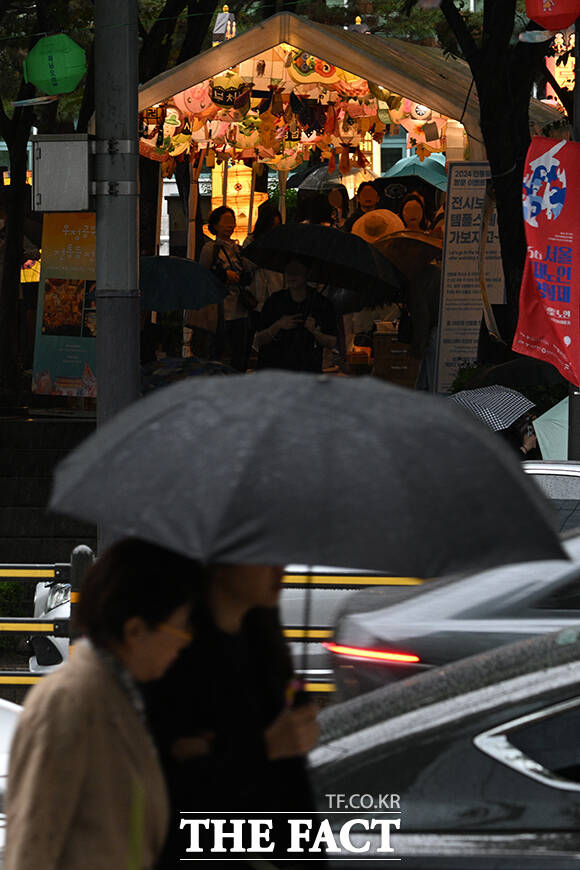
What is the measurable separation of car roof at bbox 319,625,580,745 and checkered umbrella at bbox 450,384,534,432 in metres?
6.09

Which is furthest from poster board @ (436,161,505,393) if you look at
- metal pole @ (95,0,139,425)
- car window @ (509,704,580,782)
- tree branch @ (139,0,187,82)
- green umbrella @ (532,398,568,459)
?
car window @ (509,704,580,782)

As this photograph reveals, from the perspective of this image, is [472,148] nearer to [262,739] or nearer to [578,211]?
[578,211]

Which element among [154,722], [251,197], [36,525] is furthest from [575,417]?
[251,197]

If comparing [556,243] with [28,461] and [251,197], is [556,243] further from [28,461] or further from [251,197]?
[251,197]

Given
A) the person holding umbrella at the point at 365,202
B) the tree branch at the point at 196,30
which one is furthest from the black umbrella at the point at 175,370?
the person holding umbrella at the point at 365,202

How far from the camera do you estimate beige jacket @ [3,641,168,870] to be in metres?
2.31

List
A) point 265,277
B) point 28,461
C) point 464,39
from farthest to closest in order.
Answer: point 265,277, point 28,461, point 464,39

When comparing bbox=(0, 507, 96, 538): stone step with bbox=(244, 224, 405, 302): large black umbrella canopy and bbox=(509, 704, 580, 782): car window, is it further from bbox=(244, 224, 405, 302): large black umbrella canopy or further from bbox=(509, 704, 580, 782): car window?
bbox=(509, 704, 580, 782): car window

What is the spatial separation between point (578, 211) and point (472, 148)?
3.62m

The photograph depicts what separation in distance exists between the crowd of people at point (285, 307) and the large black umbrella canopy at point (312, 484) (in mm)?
8479

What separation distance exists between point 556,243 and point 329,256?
166 inches

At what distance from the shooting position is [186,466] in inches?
98.3

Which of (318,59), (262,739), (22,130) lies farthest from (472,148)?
(262,739)

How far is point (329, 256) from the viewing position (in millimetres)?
12688
